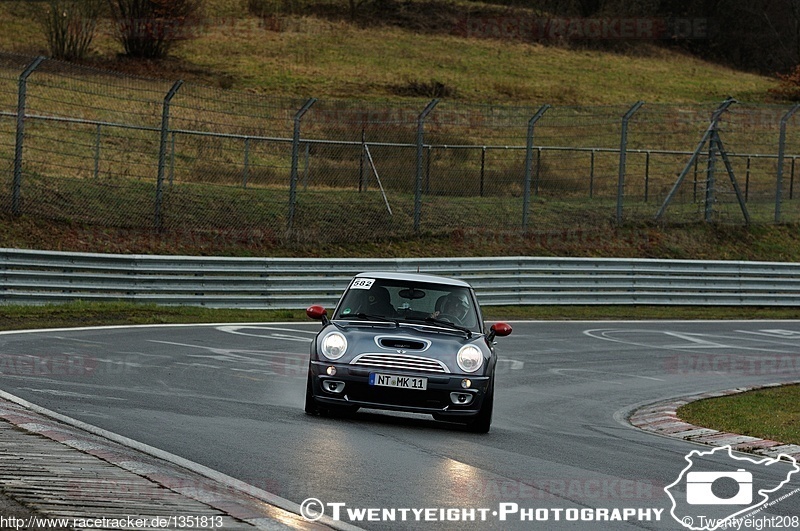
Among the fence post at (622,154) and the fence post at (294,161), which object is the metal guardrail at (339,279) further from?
the fence post at (622,154)

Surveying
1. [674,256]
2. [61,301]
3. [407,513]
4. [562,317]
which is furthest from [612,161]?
[407,513]

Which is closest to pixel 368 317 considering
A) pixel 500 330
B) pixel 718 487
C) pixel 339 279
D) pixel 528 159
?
pixel 500 330

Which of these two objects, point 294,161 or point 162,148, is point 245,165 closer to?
point 294,161

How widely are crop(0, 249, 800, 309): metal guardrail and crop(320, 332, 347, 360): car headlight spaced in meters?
10.5

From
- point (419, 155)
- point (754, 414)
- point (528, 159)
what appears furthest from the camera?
point (528, 159)

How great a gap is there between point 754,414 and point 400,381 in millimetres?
4519

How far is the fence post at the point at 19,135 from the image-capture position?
21164mm

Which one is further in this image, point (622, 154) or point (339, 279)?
point (622, 154)

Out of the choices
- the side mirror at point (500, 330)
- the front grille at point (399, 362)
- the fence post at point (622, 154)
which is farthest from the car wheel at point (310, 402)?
the fence post at point (622, 154)

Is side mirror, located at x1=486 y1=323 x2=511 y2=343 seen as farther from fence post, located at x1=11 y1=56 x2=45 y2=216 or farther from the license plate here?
fence post, located at x1=11 y1=56 x2=45 y2=216

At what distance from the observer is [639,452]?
9891mm

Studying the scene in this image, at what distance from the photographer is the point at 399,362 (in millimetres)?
10469

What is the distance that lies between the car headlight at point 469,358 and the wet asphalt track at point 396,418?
56 cm

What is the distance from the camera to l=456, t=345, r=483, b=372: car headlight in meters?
10.6
